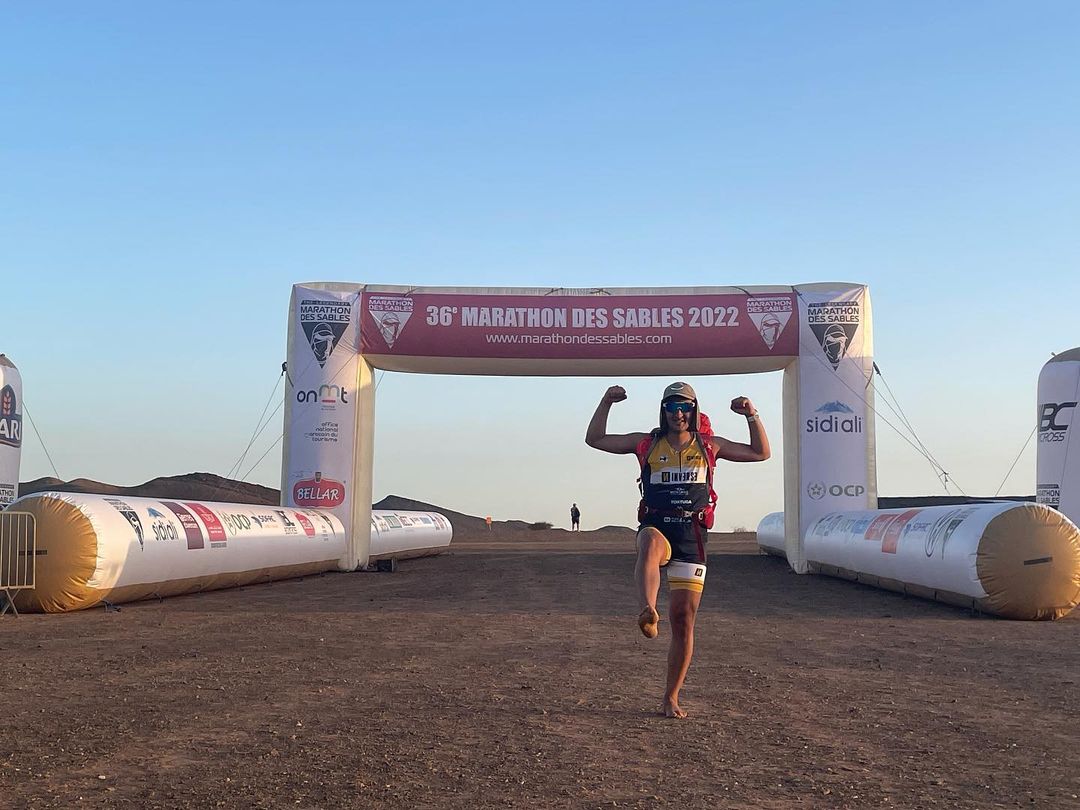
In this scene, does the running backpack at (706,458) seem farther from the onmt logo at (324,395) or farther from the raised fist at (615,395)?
the onmt logo at (324,395)

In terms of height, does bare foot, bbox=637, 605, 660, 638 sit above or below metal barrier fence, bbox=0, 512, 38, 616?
above

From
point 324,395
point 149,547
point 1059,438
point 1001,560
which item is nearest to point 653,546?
point 1001,560

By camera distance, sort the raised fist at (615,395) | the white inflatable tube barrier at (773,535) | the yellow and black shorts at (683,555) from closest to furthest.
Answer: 1. the yellow and black shorts at (683,555)
2. the raised fist at (615,395)
3. the white inflatable tube barrier at (773,535)

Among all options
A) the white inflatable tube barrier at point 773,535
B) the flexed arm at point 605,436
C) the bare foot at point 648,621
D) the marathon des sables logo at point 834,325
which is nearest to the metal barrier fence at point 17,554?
the flexed arm at point 605,436

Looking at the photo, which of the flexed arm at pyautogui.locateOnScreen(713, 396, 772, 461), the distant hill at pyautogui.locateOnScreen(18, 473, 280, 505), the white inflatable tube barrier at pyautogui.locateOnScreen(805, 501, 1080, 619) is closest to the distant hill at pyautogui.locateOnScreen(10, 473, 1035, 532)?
the distant hill at pyautogui.locateOnScreen(18, 473, 280, 505)

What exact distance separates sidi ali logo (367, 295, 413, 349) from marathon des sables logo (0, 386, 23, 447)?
765cm

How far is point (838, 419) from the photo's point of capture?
19.1 m

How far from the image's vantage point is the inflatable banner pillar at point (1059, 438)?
20562mm

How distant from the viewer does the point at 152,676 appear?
701cm

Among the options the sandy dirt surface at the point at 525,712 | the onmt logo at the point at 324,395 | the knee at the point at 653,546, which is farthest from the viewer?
the onmt logo at the point at 324,395

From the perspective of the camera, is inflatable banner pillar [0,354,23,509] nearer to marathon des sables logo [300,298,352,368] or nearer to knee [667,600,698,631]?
marathon des sables logo [300,298,352,368]

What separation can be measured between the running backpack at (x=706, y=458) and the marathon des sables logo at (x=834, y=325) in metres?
14.1

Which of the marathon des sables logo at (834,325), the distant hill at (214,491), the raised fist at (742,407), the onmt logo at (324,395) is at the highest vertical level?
the marathon des sables logo at (834,325)

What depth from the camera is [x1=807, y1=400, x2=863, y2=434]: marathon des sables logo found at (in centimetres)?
1912
